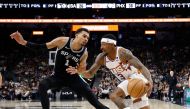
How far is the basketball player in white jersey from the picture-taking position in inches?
233

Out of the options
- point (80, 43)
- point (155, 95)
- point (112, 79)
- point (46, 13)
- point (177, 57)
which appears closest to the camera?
point (80, 43)

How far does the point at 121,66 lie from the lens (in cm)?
607

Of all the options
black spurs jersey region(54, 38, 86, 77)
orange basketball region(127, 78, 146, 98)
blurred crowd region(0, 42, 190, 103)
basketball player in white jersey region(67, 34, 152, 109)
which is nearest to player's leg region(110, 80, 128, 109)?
basketball player in white jersey region(67, 34, 152, 109)

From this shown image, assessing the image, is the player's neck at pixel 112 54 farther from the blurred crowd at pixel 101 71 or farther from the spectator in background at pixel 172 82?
the blurred crowd at pixel 101 71

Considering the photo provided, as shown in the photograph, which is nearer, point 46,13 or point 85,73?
point 85,73

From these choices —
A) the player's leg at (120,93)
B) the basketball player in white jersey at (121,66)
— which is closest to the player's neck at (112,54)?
the basketball player in white jersey at (121,66)

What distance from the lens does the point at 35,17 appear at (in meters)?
25.5

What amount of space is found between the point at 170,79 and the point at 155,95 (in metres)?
3.59

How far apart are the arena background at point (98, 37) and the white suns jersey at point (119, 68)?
12373 mm

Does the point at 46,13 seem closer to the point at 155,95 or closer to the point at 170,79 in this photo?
the point at 155,95

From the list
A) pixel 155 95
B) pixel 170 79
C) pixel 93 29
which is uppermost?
pixel 93 29

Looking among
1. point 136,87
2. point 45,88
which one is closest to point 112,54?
point 136,87

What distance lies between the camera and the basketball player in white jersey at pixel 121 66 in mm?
5926

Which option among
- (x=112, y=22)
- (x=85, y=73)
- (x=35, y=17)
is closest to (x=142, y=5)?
(x=112, y=22)
